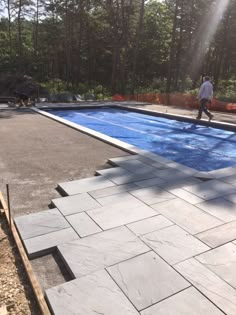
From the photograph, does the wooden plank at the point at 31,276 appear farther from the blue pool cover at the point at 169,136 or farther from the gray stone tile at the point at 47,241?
the blue pool cover at the point at 169,136

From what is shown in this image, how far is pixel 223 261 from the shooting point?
2557mm

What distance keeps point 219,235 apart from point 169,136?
6.27m

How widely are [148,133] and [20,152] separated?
179 inches

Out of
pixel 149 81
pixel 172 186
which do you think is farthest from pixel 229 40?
pixel 172 186

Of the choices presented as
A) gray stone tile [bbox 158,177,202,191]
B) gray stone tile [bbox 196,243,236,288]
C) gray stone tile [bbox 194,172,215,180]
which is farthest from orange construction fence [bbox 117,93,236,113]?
gray stone tile [bbox 196,243,236,288]

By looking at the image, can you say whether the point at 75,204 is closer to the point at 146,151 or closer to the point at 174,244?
the point at 174,244

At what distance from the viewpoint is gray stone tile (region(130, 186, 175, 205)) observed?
3.73 m

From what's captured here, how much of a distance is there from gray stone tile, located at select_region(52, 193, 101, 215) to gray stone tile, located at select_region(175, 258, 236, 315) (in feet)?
4.59

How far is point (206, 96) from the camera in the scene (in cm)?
960

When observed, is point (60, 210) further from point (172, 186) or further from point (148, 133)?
point (148, 133)

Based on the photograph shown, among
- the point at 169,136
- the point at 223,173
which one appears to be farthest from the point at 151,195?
the point at 169,136

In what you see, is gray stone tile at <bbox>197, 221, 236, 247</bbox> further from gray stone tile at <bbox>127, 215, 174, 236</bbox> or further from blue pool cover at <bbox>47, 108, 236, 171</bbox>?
blue pool cover at <bbox>47, 108, 236, 171</bbox>

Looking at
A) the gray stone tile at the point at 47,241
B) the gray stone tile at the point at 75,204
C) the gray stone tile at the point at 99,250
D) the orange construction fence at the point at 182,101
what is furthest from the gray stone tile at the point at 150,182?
the orange construction fence at the point at 182,101

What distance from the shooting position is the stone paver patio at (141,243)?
Answer: 84.4 inches
